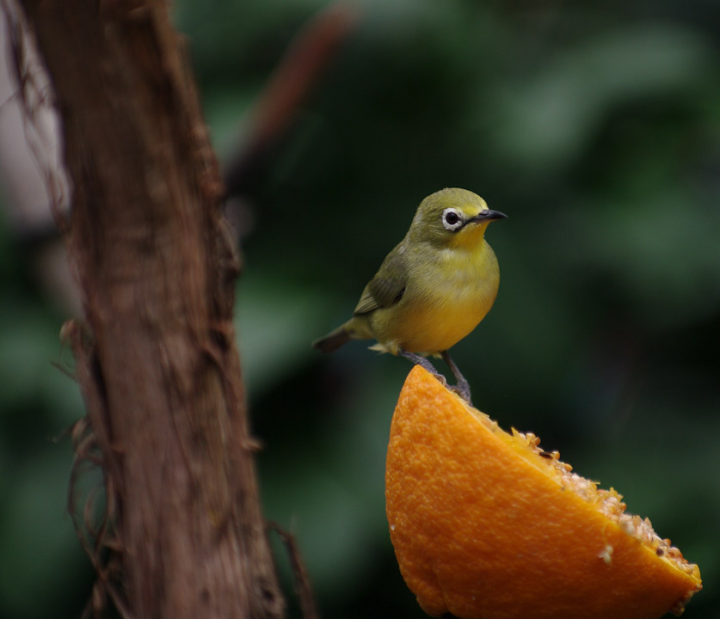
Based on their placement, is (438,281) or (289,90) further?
(289,90)

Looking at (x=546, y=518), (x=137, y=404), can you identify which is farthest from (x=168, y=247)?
(x=546, y=518)

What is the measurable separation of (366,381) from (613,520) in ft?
5.23

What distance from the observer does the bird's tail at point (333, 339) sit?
157cm

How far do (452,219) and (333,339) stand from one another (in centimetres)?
60

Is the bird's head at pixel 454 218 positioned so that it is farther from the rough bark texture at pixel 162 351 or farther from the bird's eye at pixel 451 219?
the rough bark texture at pixel 162 351

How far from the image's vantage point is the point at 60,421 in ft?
8.38

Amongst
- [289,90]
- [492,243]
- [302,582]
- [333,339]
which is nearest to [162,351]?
[302,582]

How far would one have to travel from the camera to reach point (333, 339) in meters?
1.62

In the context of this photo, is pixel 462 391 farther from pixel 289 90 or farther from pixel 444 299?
pixel 289 90

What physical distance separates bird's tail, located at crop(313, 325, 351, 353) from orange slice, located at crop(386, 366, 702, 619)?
553 mm

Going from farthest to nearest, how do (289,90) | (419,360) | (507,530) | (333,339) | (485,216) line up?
1. (289,90)
2. (333,339)
3. (419,360)
4. (485,216)
5. (507,530)

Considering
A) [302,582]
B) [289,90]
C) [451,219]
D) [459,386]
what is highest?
[289,90]

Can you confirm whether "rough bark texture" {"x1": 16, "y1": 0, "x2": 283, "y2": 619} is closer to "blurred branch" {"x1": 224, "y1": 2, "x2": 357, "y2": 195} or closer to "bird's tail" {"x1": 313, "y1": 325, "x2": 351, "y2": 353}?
"bird's tail" {"x1": 313, "y1": 325, "x2": 351, "y2": 353}

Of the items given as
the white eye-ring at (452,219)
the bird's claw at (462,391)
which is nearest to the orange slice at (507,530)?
the bird's claw at (462,391)
